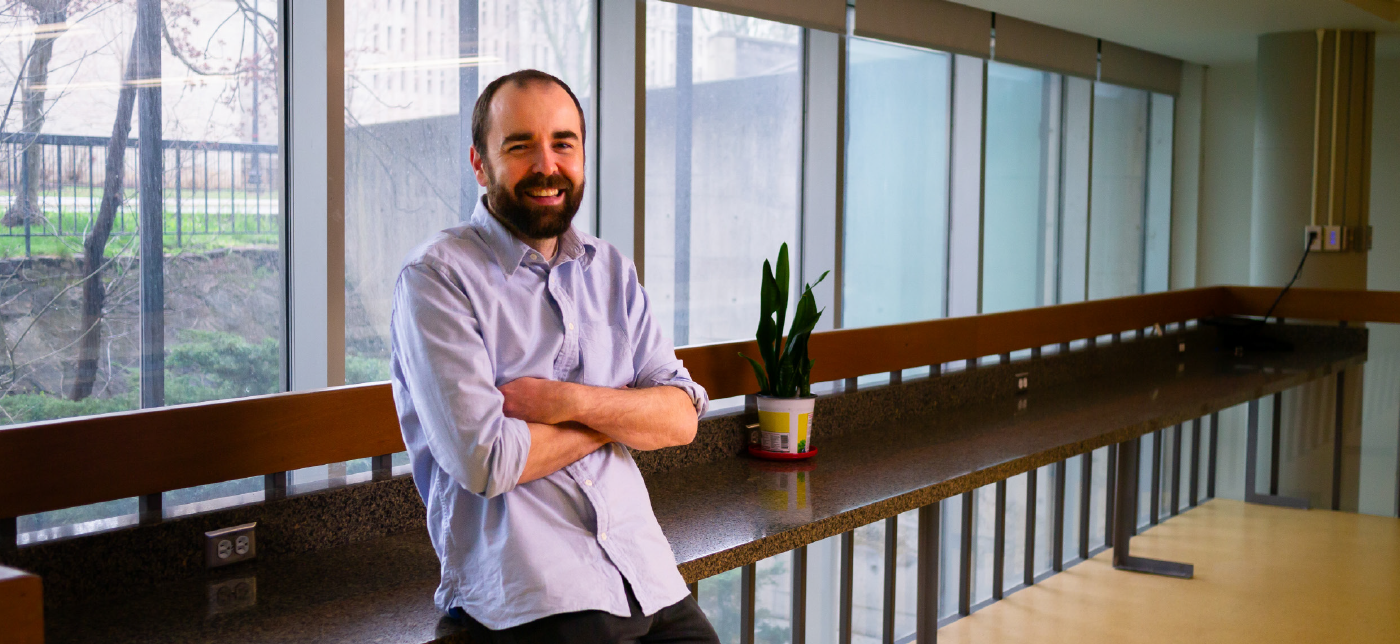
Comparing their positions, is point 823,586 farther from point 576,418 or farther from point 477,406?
point 477,406

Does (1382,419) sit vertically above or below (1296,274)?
below

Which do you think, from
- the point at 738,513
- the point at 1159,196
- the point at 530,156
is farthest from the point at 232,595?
the point at 1159,196

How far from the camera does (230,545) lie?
172cm

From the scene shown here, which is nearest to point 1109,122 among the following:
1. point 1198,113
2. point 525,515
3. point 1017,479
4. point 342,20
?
point 1198,113

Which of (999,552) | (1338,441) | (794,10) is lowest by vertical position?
(999,552)

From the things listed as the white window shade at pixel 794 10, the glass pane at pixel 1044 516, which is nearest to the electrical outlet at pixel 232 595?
the white window shade at pixel 794 10

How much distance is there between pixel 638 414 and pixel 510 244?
297 mm

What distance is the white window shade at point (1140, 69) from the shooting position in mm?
5777

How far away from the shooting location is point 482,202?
158 centimetres

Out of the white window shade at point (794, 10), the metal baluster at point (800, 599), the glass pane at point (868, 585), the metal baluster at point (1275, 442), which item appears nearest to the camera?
the metal baluster at point (800, 599)

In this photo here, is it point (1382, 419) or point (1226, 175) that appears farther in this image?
point (1226, 175)

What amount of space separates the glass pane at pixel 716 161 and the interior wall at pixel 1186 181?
11.4 feet

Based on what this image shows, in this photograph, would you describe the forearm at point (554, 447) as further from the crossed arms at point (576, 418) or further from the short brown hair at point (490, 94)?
the short brown hair at point (490, 94)

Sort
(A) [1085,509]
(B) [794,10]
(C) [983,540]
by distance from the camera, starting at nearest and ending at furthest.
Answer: (B) [794,10], (A) [1085,509], (C) [983,540]
